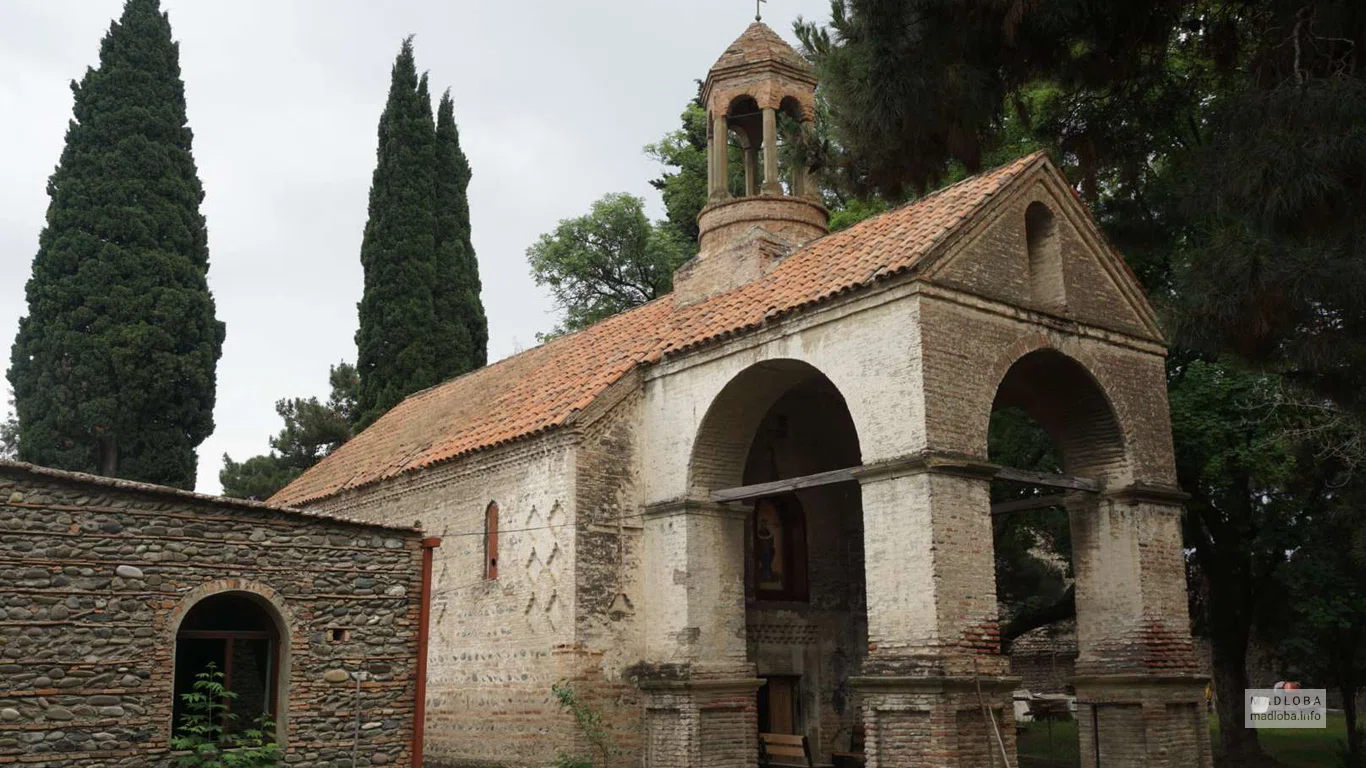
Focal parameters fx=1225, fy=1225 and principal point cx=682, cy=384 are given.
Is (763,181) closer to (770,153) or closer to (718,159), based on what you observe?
(770,153)

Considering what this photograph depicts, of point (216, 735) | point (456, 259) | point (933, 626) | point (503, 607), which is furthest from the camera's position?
point (456, 259)

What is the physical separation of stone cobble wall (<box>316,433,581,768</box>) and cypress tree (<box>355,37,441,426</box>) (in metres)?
11.1

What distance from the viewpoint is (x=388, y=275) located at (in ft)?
97.6

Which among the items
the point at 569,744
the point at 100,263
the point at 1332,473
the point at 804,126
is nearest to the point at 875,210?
the point at 804,126

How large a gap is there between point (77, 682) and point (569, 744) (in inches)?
239

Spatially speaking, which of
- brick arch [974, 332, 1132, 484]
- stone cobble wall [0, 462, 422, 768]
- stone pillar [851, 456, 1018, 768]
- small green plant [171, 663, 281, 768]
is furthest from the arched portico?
small green plant [171, 663, 281, 768]

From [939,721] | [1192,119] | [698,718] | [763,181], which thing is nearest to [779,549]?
[698,718]

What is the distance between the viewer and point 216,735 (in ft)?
39.4

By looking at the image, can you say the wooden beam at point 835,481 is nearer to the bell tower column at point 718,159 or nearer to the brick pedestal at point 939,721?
the brick pedestal at point 939,721

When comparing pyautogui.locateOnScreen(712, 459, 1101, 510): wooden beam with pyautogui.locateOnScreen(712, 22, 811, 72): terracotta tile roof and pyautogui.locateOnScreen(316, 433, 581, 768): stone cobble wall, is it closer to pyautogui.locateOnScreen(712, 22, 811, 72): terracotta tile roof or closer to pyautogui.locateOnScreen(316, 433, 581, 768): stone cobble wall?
pyautogui.locateOnScreen(316, 433, 581, 768): stone cobble wall

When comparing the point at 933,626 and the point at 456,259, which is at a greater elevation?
the point at 456,259

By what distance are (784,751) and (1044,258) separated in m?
7.63

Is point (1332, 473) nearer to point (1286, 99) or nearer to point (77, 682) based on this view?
point (1286, 99)

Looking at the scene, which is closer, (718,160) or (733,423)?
(733,423)
